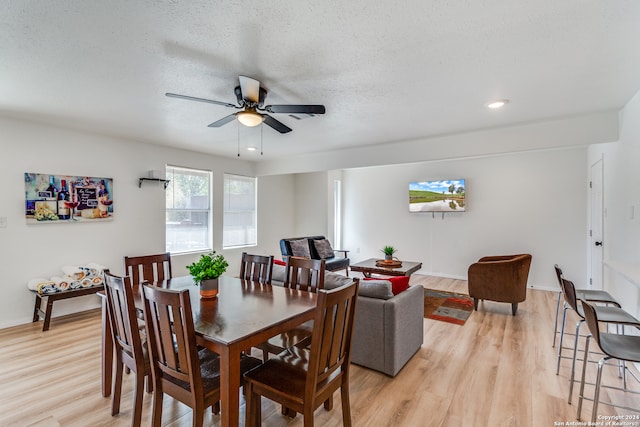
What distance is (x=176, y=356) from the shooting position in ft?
5.24

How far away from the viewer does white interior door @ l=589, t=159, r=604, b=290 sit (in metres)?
4.09

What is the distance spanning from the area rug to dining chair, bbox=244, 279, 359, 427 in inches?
104

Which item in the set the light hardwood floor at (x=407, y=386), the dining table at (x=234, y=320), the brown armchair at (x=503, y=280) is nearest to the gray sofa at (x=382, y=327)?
the light hardwood floor at (x=407, y=386)

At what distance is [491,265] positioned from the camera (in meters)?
4.02

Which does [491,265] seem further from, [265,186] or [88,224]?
[88,224]

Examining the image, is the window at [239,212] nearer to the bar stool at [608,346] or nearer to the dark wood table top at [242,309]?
the dark wood table top at [242,309]

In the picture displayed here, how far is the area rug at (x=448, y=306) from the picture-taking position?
4.00m

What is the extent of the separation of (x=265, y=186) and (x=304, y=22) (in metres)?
5.23

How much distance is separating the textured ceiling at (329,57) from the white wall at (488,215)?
2399 mm

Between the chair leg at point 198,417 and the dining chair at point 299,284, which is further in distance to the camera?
the dining chair at point 299,284

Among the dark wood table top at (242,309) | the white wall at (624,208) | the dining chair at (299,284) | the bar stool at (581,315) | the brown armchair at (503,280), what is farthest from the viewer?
the brown armchair at (503,280)

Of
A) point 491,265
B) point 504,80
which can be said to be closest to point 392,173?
point 491,265

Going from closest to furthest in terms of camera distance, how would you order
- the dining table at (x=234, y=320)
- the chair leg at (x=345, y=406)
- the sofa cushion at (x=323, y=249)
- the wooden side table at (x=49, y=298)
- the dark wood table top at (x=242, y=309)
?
the dining table at (x=234, y=320) → the dark wood table top at (x=242, y=309) → the chair leg at (x=345, y=406) → the wooden side table at (x=49, y=298) → the sofa cushion at (x=323, y=249)

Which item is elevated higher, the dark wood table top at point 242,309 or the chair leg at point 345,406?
the dark wood table top at point 242,309
